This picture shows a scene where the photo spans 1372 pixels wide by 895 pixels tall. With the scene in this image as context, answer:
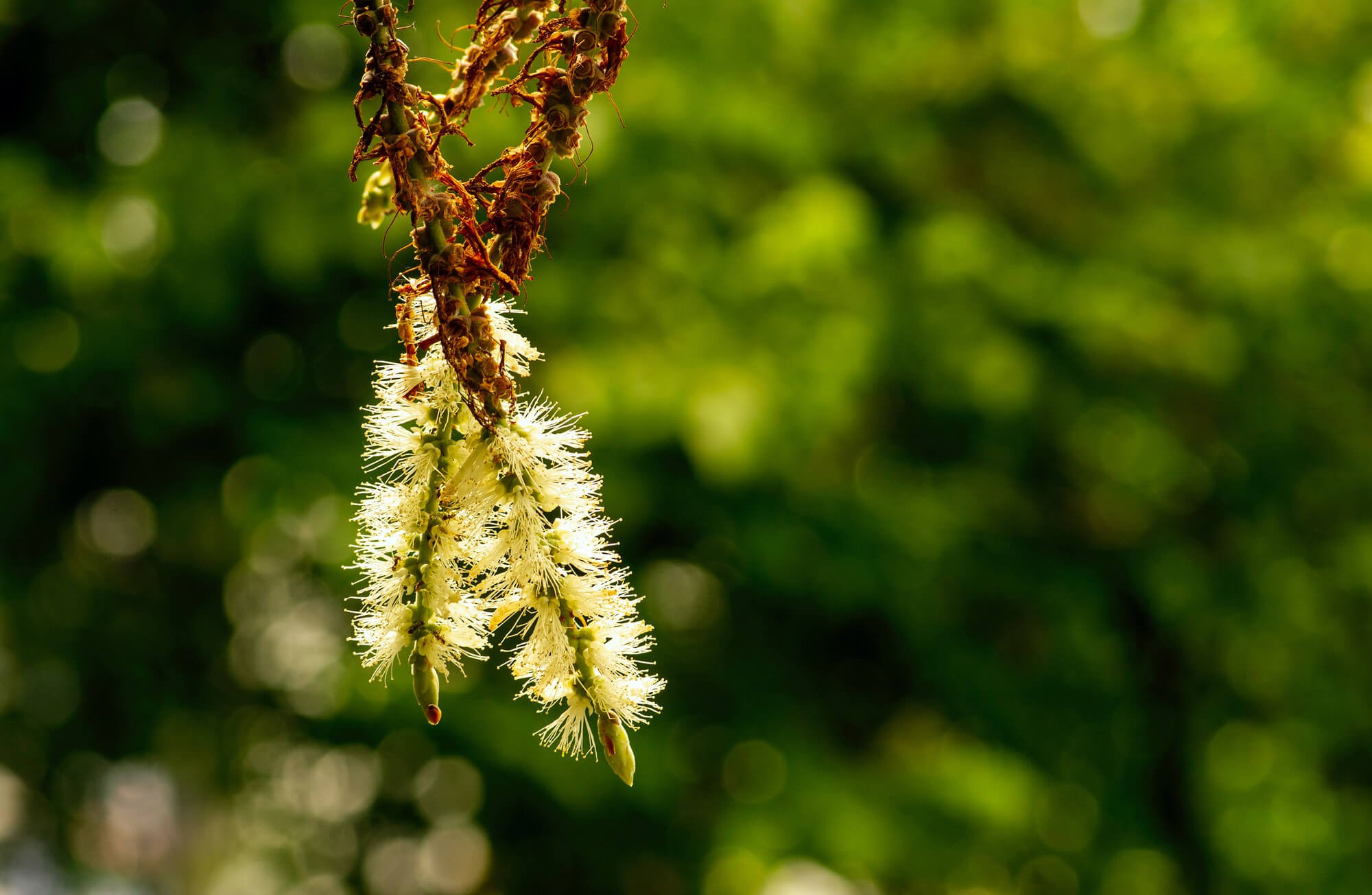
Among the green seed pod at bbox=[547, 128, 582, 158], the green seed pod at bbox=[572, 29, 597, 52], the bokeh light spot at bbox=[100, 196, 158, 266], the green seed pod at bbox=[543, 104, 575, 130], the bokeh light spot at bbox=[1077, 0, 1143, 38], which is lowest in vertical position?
the green seed pod at bbox=[547, 128, 582, 158]

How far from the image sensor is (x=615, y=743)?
2.19 ft

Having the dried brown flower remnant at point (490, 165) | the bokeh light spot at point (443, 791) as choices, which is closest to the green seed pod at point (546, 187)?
the dried brown flower remnant at point (490, 165)

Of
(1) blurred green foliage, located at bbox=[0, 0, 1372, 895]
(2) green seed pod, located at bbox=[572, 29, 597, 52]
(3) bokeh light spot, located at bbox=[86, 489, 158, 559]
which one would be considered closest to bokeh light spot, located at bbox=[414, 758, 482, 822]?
(1) blurred green foliage, located at bbox=[0, 0, 1372, 895]

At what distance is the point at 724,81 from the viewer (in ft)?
11.0

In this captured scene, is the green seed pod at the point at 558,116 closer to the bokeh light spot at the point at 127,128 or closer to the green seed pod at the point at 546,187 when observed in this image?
the green seed pod at the point at 546,187

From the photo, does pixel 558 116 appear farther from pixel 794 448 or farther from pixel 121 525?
pixel 121 525

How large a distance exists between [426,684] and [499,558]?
0.09 m

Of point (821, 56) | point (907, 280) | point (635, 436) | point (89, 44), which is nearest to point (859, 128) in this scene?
point (821, 56)

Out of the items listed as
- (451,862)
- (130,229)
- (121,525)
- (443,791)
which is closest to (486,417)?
(130,229)

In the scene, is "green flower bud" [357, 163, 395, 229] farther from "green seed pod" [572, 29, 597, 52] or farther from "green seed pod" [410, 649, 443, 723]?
"green seed pod" [410, 649, 443, 723]

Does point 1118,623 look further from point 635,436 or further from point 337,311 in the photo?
point 337,311

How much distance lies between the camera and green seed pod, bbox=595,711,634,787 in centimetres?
67

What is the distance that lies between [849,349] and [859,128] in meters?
1.18

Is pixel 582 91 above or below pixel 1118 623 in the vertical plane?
below
